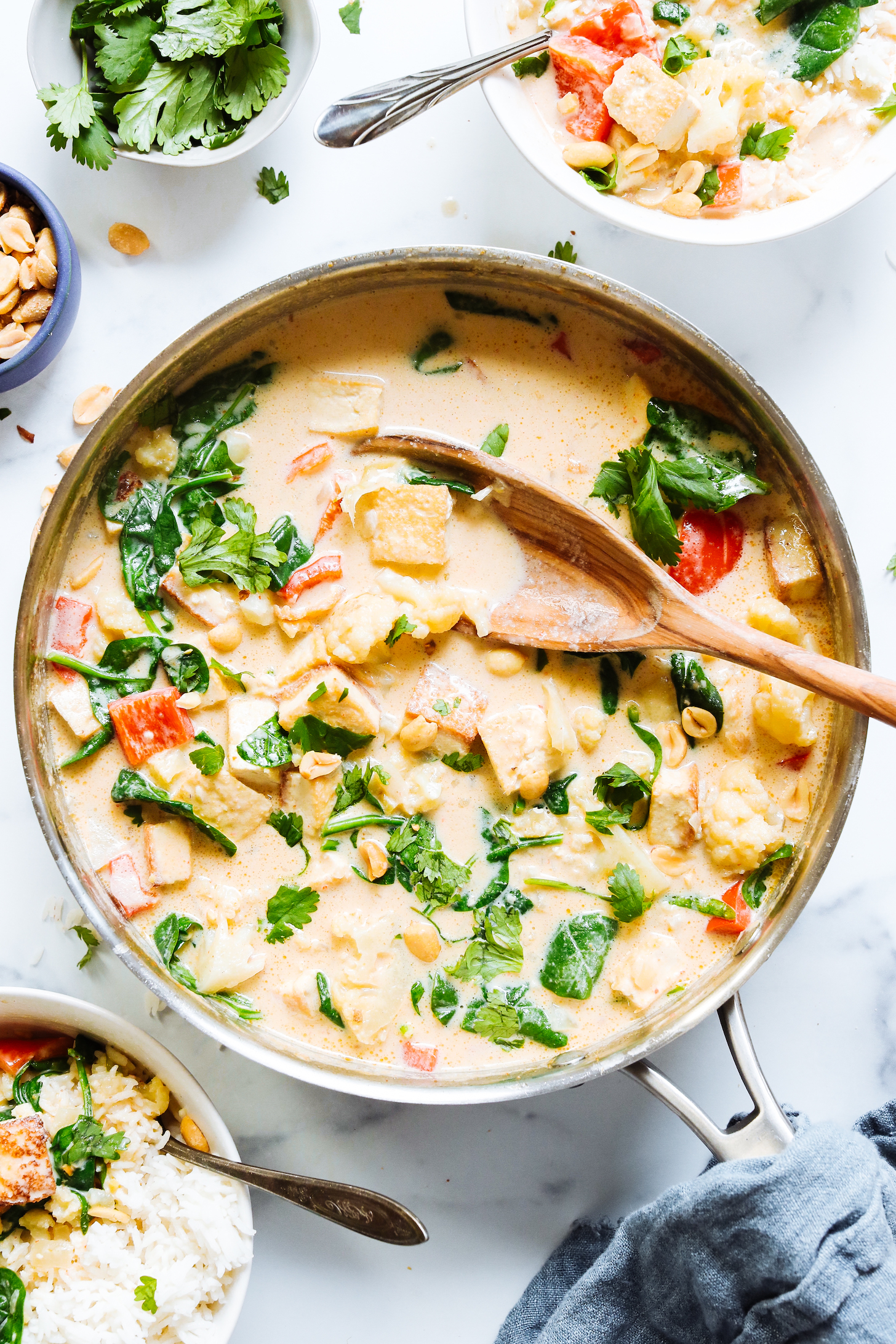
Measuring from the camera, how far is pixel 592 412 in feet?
9.12

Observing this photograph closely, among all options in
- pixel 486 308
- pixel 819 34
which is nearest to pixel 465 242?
pixel 486 308

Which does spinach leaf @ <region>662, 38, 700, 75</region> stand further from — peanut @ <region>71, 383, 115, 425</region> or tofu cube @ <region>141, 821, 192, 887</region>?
tofu cube @ <region>141, 821, 192, 887</region>

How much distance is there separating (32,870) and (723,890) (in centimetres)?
201

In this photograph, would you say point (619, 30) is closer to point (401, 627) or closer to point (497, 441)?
point (497, 441)

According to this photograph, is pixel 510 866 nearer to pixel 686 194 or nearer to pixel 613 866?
pixel 613 866

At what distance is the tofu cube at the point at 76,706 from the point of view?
2.76m

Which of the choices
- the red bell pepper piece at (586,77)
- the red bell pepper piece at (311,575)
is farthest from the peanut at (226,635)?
the red bell pepper piece at (586,77)

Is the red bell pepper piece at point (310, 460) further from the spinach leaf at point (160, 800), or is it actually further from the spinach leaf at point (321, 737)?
the spinach leaf at point (160, 800)

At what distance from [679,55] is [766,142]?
1.09 feet

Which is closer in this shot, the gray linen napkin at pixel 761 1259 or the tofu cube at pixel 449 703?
the gray linen napkin at pixel 761 1259

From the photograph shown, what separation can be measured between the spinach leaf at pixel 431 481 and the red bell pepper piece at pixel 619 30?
1.25m

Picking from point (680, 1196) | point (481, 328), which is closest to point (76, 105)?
point (481, 328)

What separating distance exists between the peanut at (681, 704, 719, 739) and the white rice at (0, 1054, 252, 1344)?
1.79 m

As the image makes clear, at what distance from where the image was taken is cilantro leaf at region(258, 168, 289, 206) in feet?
9.39
